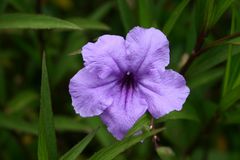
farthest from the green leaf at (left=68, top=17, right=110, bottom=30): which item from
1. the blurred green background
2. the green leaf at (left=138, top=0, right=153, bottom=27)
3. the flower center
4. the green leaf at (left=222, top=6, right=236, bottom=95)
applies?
the green leaf at (left=222, top=6, right=236, bottom=95)

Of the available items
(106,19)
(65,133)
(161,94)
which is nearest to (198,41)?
(161,94)

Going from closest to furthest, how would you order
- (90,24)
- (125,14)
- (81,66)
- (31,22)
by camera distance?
(31,22)
(125,14)
(90,24)
(81,66)

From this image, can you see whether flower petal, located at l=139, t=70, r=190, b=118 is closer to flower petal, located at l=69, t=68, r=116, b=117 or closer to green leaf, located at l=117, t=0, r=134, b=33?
flower petal, located at l=69, t=68, r=116, b=117

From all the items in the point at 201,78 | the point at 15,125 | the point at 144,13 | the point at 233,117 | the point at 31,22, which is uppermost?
the point at 31,22

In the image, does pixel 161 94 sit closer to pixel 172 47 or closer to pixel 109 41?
pixel 109 41

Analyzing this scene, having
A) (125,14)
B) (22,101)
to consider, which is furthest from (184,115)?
(22,101)

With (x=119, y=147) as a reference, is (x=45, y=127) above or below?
above

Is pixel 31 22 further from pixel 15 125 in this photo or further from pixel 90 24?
pixel 15 125
